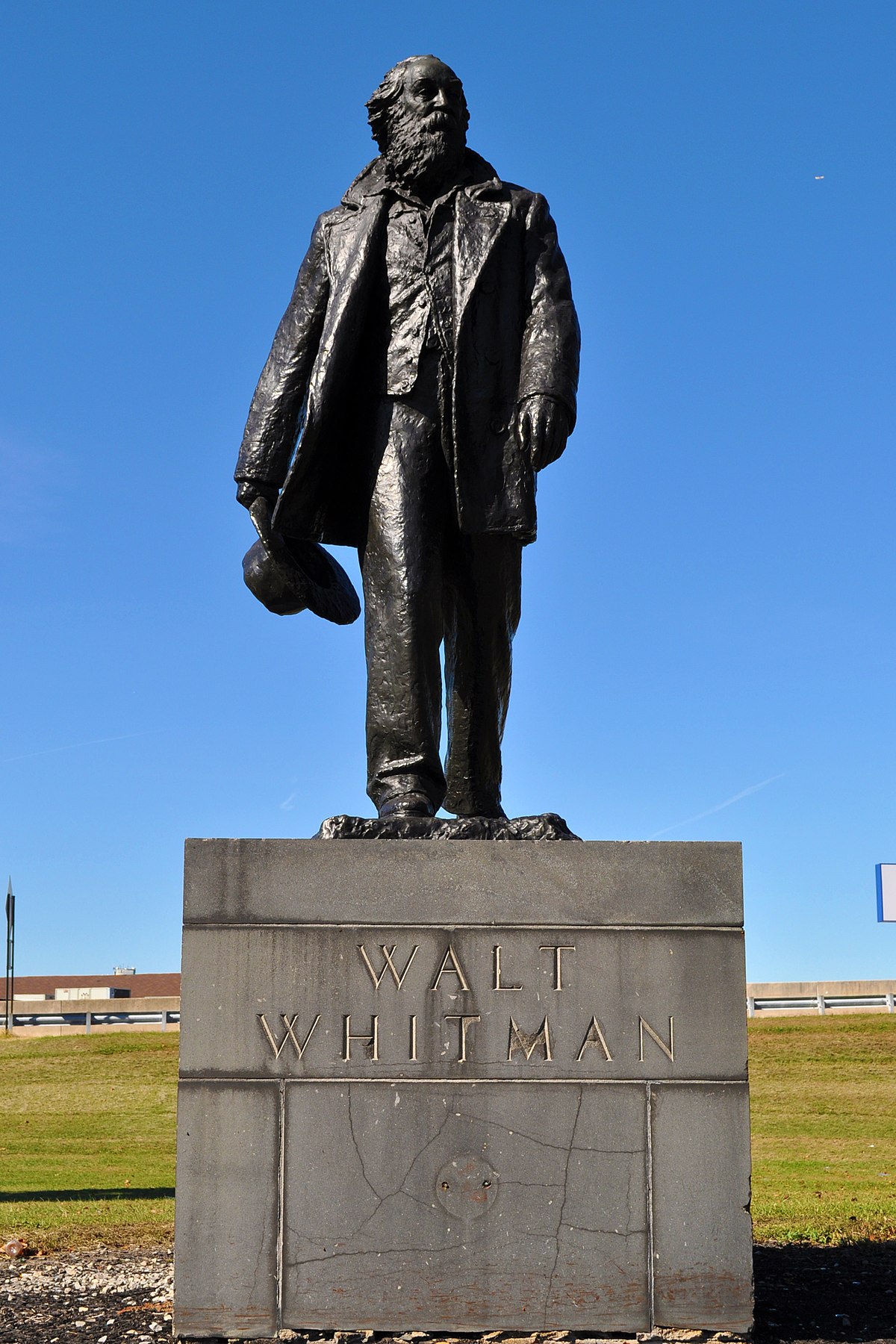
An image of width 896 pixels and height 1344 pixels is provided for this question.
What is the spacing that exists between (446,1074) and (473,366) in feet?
9.16

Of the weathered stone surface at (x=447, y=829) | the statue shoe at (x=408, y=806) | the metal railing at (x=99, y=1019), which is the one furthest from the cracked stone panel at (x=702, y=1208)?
the metal railing at (x=99, y=1019)

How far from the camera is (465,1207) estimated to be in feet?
15.5

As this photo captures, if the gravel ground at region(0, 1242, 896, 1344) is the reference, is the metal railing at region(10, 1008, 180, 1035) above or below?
below

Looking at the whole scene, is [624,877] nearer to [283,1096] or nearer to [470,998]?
[470,998]

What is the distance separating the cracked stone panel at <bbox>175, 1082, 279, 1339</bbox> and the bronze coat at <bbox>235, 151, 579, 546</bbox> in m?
2.36

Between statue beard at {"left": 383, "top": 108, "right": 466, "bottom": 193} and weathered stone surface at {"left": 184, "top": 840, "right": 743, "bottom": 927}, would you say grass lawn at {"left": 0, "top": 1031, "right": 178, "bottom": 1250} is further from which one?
statue beard at {"left": 383, "top": 108, "right": 466, "bottom": 193}

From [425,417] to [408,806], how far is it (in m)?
1.62

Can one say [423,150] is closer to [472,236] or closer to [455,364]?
[472,236]

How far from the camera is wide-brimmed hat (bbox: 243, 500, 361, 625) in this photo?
19.7ft

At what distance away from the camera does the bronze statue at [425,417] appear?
228 inches

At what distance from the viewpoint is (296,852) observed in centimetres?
500

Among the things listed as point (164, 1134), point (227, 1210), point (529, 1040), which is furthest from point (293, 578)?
point (164, 1134)

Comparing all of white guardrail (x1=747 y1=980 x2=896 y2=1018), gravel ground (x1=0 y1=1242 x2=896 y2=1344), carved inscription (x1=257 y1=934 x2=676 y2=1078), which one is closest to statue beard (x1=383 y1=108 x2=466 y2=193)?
carved inscription (x1=257 y1=934 x2=676 y2=1078)

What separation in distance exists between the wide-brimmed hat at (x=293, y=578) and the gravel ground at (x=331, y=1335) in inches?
109
